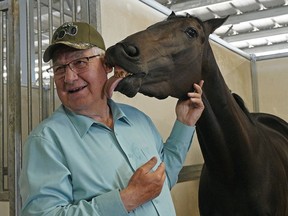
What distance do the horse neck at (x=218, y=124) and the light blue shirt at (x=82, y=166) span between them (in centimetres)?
35

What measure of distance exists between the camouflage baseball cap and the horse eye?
0.32m

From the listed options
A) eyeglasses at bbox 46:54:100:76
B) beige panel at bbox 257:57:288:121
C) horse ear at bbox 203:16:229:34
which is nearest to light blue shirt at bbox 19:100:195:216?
eyeglasses at bbox 46:54:100:76

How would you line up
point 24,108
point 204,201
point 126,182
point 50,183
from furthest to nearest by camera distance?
point 24,108 < point 204,201 < point 126,182 < point 50,183

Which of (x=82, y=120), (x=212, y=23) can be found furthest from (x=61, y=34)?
(x=212, y=23)

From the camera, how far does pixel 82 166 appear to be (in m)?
0.87

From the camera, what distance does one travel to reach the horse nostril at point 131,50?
98cm

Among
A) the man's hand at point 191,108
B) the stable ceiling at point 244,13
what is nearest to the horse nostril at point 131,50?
the man's hand at point 191,108

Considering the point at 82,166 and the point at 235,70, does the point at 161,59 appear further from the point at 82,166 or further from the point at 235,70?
the point at 235,70

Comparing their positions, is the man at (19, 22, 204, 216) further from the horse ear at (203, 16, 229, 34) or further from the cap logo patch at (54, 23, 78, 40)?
the horse ear at (203, 16, 229, 34)

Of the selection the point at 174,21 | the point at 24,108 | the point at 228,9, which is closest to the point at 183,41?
the point at 174,21

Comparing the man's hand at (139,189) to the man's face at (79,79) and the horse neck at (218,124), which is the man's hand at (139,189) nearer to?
the man's face at (79,79)

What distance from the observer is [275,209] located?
1.42 meters

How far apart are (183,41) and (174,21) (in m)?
0.07

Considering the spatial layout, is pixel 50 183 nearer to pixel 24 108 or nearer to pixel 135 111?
pixel 135 111
